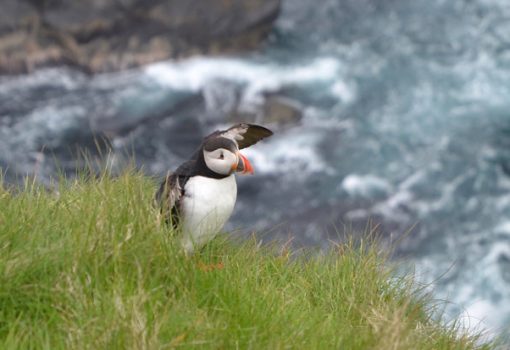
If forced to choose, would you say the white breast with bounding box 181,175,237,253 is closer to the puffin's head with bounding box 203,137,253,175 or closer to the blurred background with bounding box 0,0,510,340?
the puffin's head with bounding box 203,137,253,175

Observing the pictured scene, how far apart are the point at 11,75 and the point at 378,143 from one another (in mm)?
8149

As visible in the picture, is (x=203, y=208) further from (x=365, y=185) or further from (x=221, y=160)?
(x=365, y=185)

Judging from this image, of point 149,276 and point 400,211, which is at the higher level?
point 400,211

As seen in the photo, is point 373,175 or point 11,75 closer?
point 373,175

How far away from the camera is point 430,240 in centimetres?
1587

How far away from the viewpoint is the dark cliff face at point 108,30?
1955cm

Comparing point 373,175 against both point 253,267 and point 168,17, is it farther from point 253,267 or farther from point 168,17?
point 253,267

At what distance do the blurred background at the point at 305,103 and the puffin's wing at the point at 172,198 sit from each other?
32.6ft

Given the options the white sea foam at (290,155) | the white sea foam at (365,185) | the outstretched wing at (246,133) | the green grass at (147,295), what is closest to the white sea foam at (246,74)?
the white sea foam at (290,155)

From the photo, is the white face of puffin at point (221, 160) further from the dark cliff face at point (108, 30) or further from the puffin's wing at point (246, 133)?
the dark cliff face at point (108, 30)

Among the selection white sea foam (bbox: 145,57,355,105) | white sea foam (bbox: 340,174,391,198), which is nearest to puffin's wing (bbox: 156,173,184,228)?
white sea foam (bbox: 340,174,391,198)

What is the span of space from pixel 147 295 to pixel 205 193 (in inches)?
47.6

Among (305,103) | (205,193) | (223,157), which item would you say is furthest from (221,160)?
(305,103)

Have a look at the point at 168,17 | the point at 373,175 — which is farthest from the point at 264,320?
the point at 168,17
